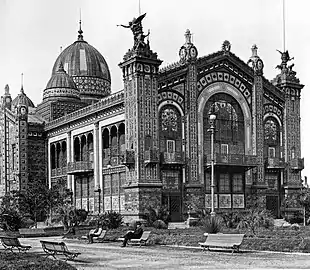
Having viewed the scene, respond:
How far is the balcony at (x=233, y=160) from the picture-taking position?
55031mm

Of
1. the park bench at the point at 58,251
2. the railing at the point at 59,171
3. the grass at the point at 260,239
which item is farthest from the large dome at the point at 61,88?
the park bench at the point at 58,251

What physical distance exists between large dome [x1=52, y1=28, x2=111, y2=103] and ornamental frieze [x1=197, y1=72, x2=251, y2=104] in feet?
82.3

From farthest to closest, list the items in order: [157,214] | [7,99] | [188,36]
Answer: [7,99] < [188,36] < [157,214]

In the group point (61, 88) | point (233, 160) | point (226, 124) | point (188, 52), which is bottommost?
point (233, 160)

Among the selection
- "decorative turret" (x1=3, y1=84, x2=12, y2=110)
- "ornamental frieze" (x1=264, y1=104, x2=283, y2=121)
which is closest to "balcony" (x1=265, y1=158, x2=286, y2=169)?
"ornamental frieze" (x1=264, y1=104, x2=283, y2=121)

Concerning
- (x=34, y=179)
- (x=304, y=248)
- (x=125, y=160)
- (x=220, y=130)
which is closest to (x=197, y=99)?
(x=220, y=130)

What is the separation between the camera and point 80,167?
62344 millimetres

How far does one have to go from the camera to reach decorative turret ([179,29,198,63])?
55.5 meters

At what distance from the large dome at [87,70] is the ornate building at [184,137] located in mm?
11983

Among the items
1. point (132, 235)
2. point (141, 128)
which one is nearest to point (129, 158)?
point (141, 128)

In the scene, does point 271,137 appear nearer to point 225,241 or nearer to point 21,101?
point 21,101

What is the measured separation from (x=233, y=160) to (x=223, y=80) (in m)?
7.43

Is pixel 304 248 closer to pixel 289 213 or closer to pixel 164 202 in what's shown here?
pixel 164 202

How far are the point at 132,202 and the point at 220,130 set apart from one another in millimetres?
11251
